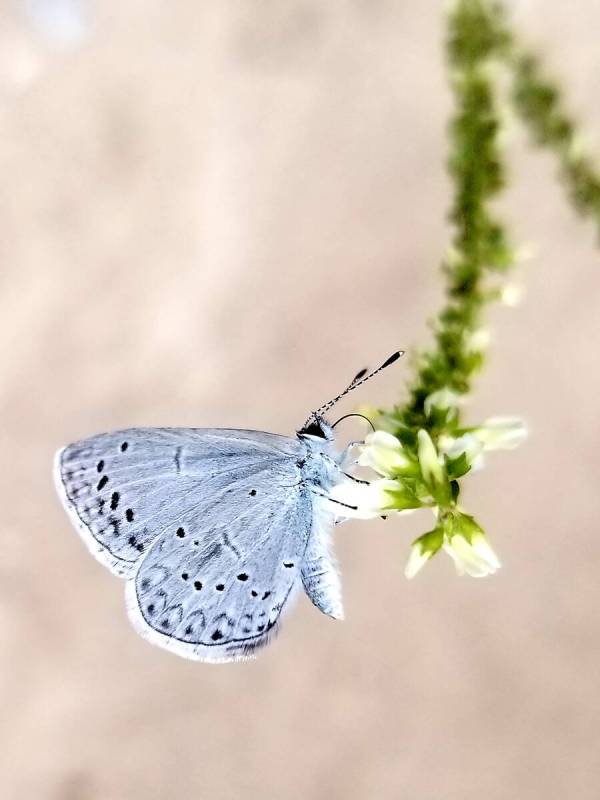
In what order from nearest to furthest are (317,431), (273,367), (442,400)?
(442,400) → (317,431) → (273,367)

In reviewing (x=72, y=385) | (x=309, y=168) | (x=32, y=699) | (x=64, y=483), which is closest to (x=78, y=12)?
(x=309, y=168)

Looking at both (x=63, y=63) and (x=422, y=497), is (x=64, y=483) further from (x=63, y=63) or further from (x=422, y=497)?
(x=63, y=63)

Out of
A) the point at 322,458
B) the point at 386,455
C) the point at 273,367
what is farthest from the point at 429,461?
the point at 273,367

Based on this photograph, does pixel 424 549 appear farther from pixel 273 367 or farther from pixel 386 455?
pixel 273 367

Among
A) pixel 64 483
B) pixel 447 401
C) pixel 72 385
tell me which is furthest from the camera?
pixel 72 385

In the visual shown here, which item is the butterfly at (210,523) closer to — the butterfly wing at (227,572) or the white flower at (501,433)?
the butterfly wing at (227,572)

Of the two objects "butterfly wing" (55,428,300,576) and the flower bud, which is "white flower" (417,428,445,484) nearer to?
the flower bud
